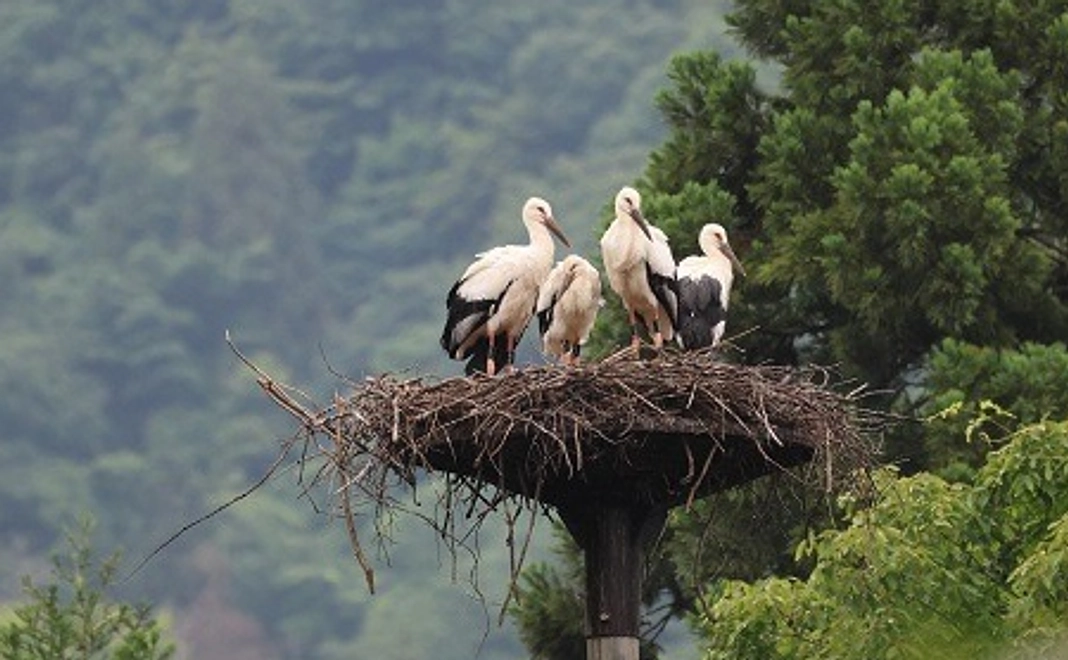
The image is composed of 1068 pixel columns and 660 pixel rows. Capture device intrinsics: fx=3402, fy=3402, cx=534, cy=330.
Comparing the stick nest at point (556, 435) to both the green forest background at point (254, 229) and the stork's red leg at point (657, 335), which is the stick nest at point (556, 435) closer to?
the stork's red leg at point (657, 335)

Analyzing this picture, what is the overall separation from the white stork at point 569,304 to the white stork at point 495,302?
0.79 ft

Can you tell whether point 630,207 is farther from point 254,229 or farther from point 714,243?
point 254,229

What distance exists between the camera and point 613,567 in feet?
51.3

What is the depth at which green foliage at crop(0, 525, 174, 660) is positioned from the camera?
30953 millimetres

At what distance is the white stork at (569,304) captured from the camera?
19.0 meters

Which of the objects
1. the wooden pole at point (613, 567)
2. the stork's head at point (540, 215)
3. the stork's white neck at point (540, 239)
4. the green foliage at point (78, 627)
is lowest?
the wooden pole at point (613, 567)

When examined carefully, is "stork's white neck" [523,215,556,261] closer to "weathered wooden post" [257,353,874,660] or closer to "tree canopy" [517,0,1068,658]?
"weathered wooden post" [257,353,874,660]

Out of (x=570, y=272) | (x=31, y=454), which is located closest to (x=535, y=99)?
(x=31, y=454)

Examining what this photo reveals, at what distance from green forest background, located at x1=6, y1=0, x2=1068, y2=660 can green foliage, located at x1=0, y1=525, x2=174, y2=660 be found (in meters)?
3.65

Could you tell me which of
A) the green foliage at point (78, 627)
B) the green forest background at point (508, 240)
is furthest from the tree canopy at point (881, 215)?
the green foliage at point (78, 627)

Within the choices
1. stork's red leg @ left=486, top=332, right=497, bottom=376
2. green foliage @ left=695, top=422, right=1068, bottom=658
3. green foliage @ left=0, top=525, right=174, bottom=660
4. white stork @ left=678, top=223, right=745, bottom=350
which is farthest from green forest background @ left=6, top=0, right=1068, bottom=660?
green foliage @ left=0, top=525, right=174, bottom=660

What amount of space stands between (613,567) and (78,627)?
17.3 meters

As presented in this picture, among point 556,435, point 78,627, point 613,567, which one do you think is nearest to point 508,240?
point 78,627

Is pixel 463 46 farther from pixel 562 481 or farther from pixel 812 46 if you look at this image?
pixel 562 481
